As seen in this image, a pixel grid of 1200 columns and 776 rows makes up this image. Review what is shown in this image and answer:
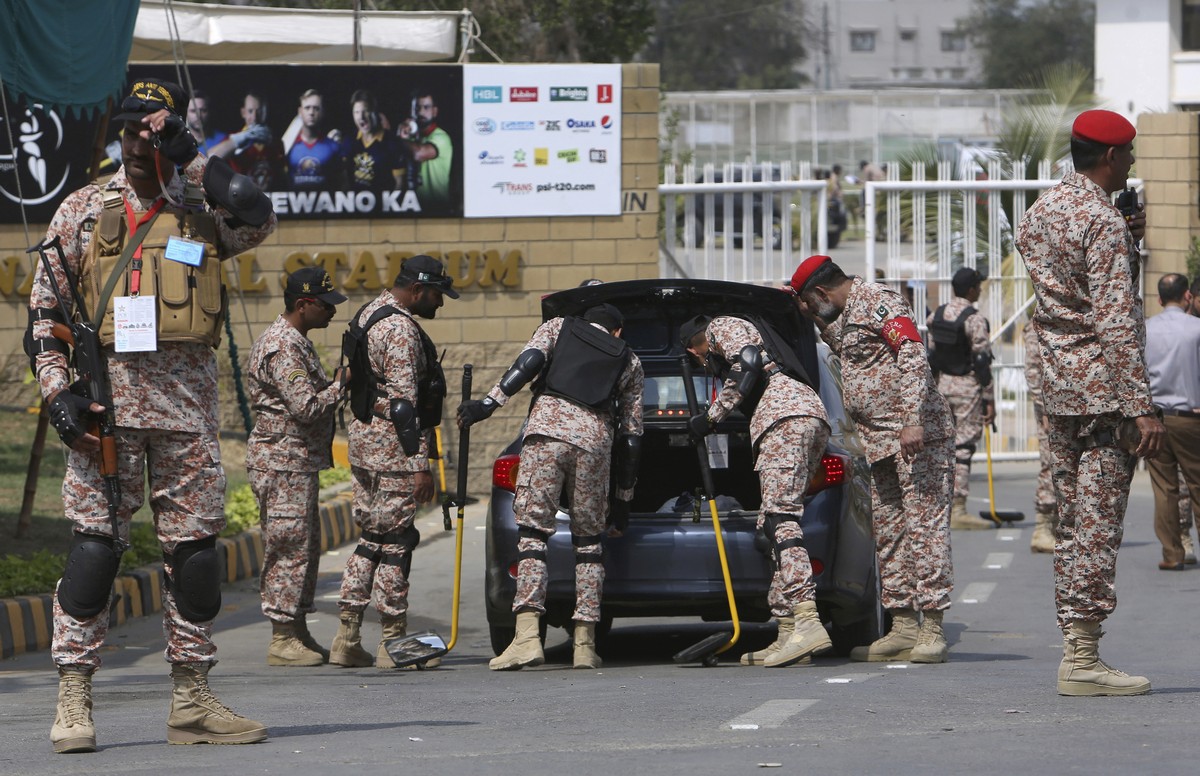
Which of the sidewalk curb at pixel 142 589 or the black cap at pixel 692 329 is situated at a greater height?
the black cap at pixel 692 329

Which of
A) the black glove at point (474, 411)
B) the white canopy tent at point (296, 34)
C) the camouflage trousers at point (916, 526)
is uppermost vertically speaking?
the white canopy tent at point (296, 34)

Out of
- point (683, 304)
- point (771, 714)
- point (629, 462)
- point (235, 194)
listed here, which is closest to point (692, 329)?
point (683, 304)

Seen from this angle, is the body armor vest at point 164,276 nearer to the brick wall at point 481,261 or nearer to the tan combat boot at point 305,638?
the tan combat boot at point 305,638

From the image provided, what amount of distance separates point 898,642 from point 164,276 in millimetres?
3953

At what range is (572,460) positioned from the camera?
26.8 feet

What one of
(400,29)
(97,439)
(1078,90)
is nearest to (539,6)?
(1078,90)

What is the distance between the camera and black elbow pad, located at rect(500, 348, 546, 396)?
817 centimetres

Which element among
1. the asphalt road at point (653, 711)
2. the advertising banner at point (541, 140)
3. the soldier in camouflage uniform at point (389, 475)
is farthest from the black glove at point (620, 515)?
the advertising banner at point (541, 140)

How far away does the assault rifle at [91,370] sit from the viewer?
5.66 m

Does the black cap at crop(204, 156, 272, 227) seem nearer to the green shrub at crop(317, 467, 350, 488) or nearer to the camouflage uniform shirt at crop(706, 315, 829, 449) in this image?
the camouflage uniform shirt at crop(706, 315, 829, 449)

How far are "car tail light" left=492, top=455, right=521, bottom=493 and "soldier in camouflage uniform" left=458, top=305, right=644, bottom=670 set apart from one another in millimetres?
111

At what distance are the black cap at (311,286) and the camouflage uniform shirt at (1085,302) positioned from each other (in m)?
3.49

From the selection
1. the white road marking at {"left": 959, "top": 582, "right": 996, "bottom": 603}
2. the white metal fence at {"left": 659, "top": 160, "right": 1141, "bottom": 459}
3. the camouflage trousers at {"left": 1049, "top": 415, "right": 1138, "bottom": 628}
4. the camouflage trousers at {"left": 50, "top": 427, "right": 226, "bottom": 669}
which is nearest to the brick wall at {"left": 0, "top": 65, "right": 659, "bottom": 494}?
the white metal fence at {"left": 659, "top": 160, "right": 1141, "bottom": 459}

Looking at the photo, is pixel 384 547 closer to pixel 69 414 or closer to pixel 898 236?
pixel 69 414
